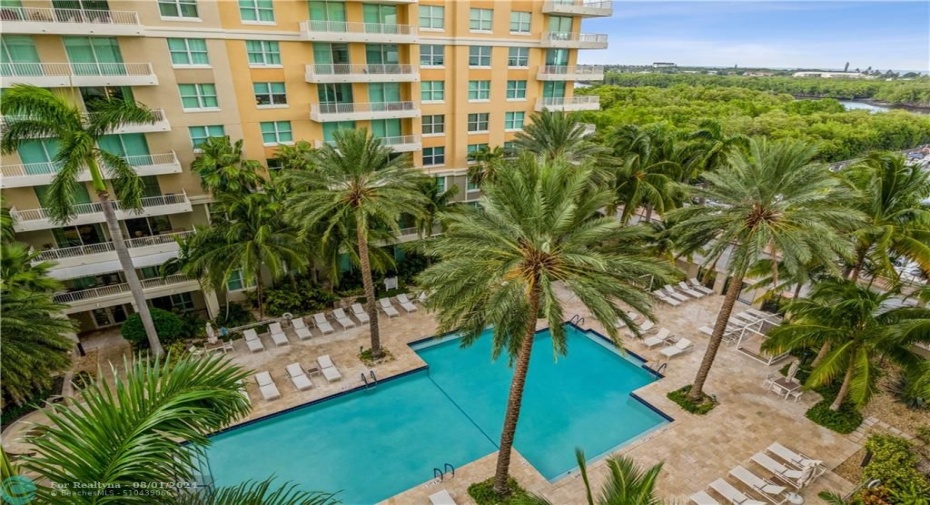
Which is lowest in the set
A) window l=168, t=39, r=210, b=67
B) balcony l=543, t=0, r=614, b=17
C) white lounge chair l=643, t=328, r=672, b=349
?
white lounge chair l=643, t=328, r=672, b=349

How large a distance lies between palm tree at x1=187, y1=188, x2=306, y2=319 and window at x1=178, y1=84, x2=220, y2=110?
18.1ft

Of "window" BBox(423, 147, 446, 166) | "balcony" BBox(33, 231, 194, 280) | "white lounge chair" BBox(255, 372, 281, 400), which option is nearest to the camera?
"white lounge chair" BBox(255, 372, 281, 400)

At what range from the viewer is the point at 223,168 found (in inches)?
862

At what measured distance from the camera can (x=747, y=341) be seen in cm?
2292

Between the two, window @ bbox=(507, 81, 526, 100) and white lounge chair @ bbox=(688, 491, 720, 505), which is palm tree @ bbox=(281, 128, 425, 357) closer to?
white lounge chair @ bbox=(688, 491, 720, 505)

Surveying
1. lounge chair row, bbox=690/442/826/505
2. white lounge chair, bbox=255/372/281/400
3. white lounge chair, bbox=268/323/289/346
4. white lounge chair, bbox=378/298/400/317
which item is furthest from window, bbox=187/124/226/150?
lounge chair row, bbox=690/442/826/505

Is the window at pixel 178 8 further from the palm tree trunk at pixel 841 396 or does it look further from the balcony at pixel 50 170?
the palm tree trunk at pixel 841 396

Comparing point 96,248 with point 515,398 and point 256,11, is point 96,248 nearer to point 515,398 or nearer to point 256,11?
point 256,11

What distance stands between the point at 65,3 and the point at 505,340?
23768 mm

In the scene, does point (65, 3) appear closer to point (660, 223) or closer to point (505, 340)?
point (505, 340)

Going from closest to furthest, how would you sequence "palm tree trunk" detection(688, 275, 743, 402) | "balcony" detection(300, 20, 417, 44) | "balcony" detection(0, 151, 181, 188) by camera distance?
"palm tree trunk" detection(688, 275, 743, 402), "balcony" detection(0, 151, 181, 188), "balcony" detection(300, 20, 417, 44)

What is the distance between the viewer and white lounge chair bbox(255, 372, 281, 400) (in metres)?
19.0

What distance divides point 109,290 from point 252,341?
25.3 feet

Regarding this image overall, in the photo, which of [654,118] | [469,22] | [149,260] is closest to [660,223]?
[469,22]
